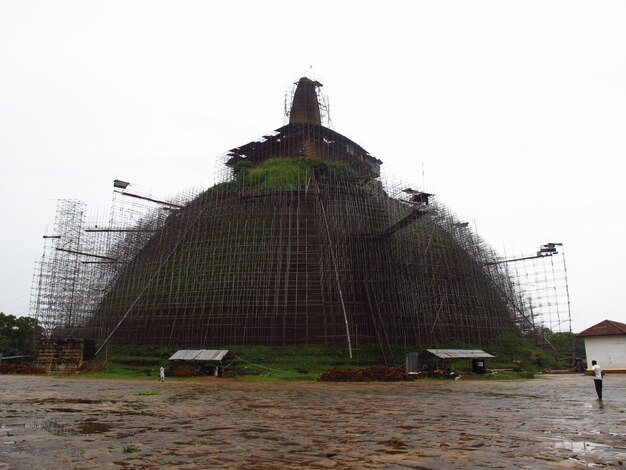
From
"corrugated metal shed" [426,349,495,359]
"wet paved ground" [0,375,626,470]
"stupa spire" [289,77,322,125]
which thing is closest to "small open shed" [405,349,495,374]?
"corrugated metal shed" [426,349,495,359]

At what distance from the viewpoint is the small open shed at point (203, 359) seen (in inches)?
1196

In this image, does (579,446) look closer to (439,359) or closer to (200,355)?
(439,359)

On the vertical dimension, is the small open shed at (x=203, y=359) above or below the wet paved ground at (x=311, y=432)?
above

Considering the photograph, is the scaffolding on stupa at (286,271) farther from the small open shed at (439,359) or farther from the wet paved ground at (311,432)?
the wet paved ground at (311,432)

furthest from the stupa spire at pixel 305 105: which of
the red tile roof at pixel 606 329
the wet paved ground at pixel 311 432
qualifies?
the wet paved ground at pixel 311 432

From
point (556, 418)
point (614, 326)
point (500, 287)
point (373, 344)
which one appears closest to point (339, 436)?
point (556, 418)

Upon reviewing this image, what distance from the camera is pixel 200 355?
3097cm

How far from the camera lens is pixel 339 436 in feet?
31.8

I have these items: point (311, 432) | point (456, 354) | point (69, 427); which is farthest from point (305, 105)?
point (311, 432)

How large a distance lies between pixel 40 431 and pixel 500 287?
41770 mm

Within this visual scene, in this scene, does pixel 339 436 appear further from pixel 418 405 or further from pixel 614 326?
pixel 614 326

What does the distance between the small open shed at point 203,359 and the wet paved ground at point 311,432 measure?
12.7 m

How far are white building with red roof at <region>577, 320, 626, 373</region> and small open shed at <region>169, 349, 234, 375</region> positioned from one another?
883 inches

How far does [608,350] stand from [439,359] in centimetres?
1052
